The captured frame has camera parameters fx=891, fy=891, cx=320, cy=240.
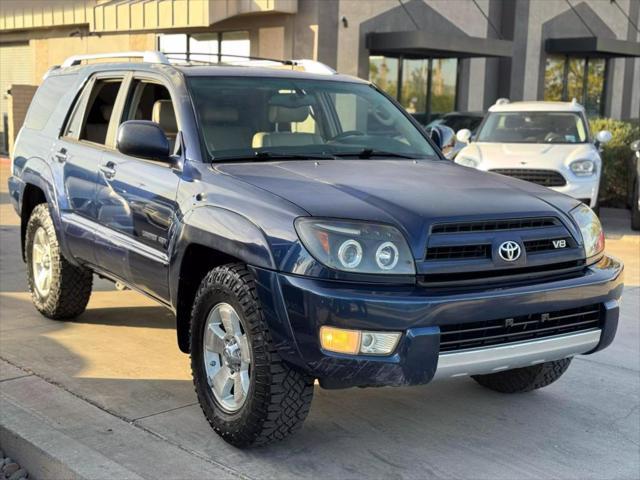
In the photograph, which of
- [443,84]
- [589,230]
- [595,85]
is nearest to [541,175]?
[589,230]

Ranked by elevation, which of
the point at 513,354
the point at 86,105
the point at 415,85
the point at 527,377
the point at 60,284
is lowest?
the point at 527,377

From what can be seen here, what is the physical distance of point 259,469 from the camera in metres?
4.04

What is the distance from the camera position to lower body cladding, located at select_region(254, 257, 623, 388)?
3.67 m

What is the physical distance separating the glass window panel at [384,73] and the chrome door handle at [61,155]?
15.5 m

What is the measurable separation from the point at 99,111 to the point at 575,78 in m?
24.4

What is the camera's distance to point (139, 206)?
5.00 meters

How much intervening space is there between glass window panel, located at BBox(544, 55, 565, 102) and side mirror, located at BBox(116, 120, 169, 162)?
23.9 m

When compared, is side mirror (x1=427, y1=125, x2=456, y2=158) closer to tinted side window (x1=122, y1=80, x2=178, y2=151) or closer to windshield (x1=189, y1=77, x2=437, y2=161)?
windshield (x1=189, y1=77, x2=437, y2=161)

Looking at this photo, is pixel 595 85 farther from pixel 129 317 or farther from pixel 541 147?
pixel 129 317

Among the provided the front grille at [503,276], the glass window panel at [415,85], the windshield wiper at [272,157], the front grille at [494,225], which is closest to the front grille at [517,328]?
the front grille at [503,276]

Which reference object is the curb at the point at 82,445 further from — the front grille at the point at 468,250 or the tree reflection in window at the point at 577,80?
the tree reflection in window at the point at 577,80

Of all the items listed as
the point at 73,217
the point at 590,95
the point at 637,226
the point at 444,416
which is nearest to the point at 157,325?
the point at 73,217

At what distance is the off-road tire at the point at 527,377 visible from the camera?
5027 mm

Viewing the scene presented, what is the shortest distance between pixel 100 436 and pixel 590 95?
2734 centimetres
